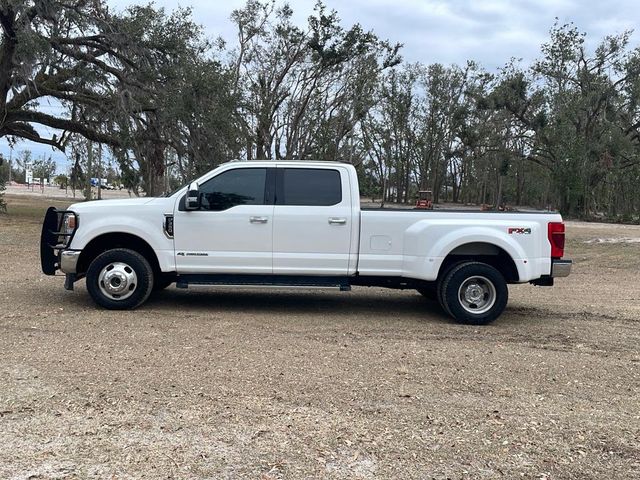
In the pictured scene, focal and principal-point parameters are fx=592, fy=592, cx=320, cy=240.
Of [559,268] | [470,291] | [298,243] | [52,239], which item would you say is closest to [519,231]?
[559,268]

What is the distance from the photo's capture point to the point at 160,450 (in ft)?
12.1

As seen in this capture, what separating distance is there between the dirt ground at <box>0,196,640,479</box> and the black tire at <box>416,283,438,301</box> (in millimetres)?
337

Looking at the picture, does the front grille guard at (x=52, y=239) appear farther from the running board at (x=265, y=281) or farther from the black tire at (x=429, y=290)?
the black tire at (x=429, y=290)

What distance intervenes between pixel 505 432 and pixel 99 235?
548cm

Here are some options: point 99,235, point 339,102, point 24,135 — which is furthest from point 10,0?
point 339,102

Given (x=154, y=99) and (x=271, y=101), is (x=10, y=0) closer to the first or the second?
(x=154, y=99)

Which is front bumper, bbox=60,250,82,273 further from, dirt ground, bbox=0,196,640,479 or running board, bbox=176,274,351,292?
running board, bbox=176,274,351,292

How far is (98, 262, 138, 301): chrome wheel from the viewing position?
7.41 metres

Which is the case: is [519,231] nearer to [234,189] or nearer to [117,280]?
[234,189]

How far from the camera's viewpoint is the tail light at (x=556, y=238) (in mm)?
7473

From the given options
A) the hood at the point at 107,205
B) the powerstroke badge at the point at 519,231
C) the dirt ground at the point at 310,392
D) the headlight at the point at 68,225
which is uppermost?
the hood at the point at 107,205

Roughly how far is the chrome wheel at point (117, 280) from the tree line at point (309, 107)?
10220mm

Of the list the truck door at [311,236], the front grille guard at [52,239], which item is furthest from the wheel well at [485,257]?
the front grille guard at [52,239]

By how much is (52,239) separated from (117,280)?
109 centimetres
